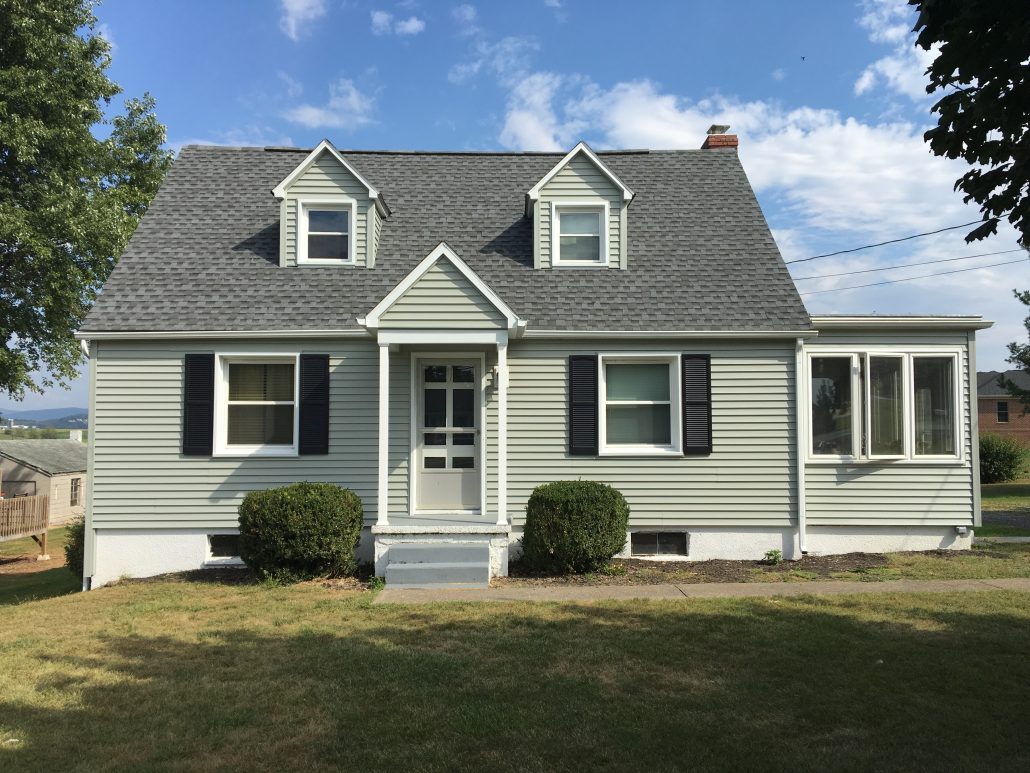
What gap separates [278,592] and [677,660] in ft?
16.5

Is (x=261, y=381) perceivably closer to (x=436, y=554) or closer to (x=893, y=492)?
(x=436, y=554)

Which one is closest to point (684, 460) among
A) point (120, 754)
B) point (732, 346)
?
point (732, 346)

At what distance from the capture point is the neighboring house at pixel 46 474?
34.3m

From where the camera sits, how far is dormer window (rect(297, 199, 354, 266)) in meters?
11.3

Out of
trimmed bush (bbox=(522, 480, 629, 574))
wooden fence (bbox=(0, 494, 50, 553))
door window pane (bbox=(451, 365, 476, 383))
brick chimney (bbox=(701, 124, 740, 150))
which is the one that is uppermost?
brick chimney (bbox=(701, 124, 740, 150))

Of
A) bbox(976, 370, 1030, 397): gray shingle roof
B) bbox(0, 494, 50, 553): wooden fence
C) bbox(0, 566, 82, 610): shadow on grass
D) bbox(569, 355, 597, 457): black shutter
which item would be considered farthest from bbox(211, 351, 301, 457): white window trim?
bbox(976, 370, 1030, 397): gray shingle roof

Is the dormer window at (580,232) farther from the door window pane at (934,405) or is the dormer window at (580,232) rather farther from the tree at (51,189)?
the tree at (51,189)

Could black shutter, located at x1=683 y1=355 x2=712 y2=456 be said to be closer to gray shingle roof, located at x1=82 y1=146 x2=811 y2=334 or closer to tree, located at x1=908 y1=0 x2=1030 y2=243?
gray shingle roof, located at x1=82 y1=146 x2=811 y2=334

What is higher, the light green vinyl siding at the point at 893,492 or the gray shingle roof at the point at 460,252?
the gray shingle roof at the point at 460,252

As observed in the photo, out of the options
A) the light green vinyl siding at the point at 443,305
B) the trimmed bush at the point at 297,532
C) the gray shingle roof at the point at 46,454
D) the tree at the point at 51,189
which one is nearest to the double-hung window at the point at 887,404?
Result: the light green vinyl siding at the point at 443,305

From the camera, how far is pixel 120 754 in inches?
165

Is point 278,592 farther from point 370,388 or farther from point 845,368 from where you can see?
point 845,368

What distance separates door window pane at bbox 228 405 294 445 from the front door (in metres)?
1.91

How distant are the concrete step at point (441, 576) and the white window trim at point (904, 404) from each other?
517 cm
